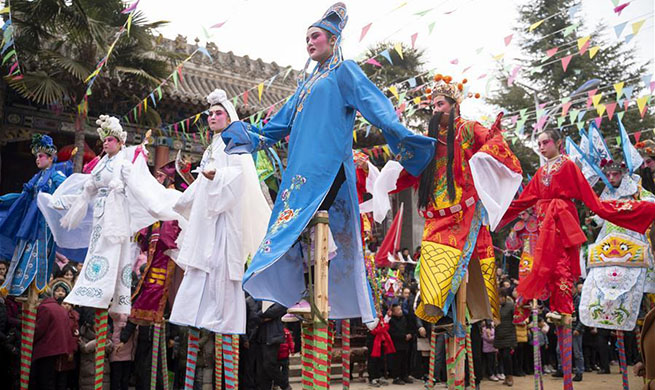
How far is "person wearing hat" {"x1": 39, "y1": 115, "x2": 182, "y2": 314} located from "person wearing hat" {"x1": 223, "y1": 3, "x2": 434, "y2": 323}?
171 centimetres

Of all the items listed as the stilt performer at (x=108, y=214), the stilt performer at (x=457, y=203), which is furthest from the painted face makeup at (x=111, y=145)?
the stilt performer at (x=457, y=203)

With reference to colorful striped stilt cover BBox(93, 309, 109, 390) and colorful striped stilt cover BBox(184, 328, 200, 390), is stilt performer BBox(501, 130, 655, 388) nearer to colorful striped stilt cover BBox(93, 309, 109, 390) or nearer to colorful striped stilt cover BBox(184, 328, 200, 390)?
colorful striped stilt cover BBox(184, 328, 200, 390)

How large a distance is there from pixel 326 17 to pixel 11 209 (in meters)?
4.18

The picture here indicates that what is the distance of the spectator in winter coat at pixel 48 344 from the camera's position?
Answer: 21.1ft

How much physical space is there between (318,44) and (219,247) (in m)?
1.76

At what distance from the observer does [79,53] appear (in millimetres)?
11062

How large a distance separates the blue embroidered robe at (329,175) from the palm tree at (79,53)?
7745 millimetres

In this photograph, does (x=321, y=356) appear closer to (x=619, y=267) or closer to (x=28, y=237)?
(x=28, y=237)

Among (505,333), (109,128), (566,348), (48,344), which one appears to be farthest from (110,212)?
(505,333)

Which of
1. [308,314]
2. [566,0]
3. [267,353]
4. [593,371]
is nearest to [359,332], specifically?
[267,353]

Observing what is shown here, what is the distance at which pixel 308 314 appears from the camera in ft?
11.6

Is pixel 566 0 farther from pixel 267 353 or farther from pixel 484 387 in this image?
pixel 267 353

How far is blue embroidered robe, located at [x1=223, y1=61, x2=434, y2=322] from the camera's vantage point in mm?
3666

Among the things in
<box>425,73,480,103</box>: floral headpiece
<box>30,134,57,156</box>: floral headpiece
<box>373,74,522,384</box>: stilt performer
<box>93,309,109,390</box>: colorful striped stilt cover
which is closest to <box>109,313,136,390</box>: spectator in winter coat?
<box>93,309,109,390</box>: colorful striped stilt cover
